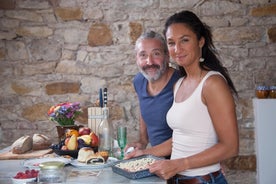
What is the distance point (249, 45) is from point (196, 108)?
178 cm

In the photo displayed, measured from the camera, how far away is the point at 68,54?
322 centimetres

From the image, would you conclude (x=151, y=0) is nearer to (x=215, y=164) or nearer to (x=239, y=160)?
(x=239, y=160)

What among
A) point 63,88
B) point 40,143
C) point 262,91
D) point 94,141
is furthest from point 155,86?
point 63,88

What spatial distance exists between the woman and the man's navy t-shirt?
288mm

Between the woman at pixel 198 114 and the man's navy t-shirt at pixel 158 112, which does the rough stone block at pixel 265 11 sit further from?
the woman at pixel 198 114

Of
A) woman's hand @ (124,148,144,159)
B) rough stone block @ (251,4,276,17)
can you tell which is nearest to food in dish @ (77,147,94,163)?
woman's hand @ (124,148,144,159)

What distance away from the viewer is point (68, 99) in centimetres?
324

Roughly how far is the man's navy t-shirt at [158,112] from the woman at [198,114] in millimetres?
288

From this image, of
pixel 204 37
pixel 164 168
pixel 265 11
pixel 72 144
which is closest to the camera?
pixel 164 168

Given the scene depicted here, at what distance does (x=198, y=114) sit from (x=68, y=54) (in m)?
1.99

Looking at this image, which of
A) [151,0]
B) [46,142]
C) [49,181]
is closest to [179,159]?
[49,181]

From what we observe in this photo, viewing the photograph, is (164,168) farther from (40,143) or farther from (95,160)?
(40,143)

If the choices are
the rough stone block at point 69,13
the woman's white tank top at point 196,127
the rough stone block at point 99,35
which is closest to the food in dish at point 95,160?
the woman's white tank top at point 196,127

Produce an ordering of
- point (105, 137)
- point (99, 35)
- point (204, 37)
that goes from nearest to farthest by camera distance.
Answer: point (204, 37)
point (105, 137)
point (99, 35)
